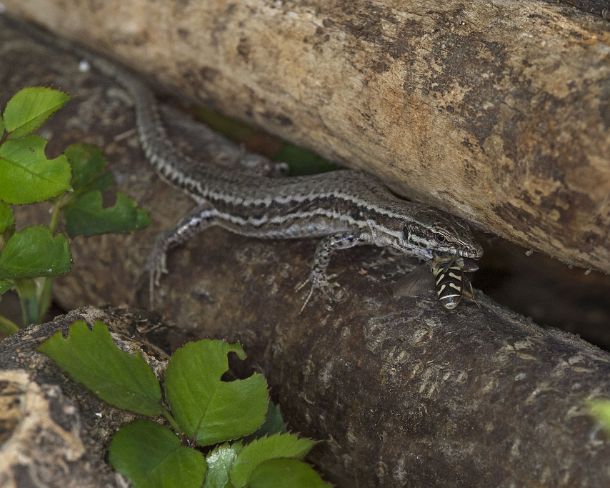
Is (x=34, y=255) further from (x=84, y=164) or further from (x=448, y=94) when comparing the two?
(x=448, y=94)

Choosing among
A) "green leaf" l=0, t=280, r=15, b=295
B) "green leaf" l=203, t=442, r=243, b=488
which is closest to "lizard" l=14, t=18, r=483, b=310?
"green leaf" l=203, t=442, r=243, b=488

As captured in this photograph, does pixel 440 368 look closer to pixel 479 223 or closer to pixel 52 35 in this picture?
pixel 479 223

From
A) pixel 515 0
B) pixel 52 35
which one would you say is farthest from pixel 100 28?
pixel 515 0

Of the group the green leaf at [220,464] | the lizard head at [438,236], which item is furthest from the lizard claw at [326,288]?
the green leaf at [220,464]

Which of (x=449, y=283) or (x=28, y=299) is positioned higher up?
(x=449, y=283)

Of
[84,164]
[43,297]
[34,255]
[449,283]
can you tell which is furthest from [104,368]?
[449,283]

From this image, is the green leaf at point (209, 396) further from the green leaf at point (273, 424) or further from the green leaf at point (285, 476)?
the green leaf at point (273, 424)
